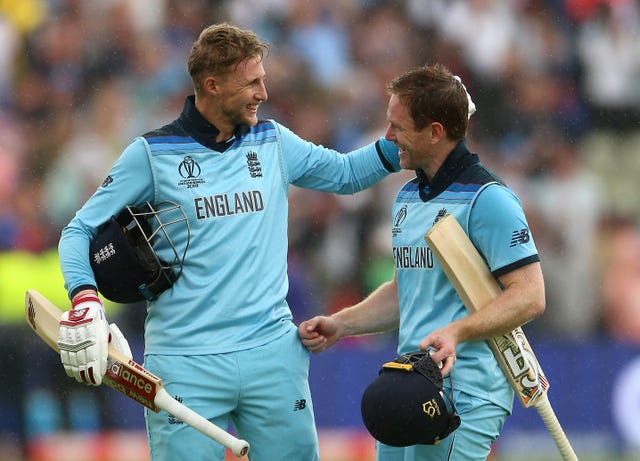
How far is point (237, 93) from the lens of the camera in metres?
4.14

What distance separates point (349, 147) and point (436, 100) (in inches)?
210

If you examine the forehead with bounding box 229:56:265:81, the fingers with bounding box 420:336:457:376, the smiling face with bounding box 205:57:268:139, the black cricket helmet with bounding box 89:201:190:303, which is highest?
the forehead with bounding box 229:56:265:81

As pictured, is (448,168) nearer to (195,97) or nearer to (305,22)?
(195,97)

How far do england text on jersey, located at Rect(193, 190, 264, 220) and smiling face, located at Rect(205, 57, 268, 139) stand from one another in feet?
0.86

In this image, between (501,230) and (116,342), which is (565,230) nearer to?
(501,230)

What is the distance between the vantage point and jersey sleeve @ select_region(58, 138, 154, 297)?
403 cm

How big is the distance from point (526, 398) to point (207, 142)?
138 cm

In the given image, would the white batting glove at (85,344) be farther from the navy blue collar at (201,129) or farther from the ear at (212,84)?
the ear at (212,84)

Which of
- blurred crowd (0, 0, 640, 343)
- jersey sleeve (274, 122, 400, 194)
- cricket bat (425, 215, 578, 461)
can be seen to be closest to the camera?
cricket bat (425, 215, 578, 461)

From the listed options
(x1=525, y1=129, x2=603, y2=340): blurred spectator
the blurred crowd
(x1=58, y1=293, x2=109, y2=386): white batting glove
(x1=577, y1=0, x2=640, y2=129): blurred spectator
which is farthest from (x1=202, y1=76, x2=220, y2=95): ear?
(x1=577, y1=0, x2=640, y2=129): blurred spectator

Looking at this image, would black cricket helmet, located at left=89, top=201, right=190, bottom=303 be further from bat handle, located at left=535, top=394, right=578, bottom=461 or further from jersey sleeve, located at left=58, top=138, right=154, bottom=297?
bat handle, located at left=535, top=394, right=578, bottom=461

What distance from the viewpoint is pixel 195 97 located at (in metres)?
4.24

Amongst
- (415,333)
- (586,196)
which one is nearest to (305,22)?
(586,196)

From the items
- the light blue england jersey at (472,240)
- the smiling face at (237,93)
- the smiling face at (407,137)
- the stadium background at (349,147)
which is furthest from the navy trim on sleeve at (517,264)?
the stadium background at (349,147)
